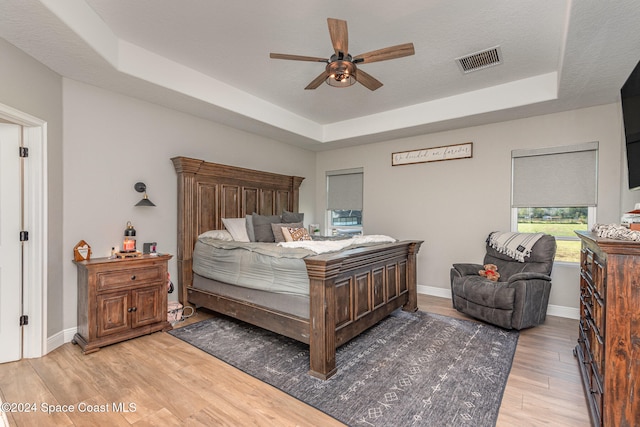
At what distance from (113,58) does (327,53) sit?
202 cm

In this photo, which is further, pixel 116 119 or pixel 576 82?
pixel 116 119

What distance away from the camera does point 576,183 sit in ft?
12.3

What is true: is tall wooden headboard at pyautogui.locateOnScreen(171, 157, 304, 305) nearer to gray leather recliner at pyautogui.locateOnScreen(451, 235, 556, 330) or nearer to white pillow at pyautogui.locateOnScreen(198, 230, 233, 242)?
white pillow at pyautogui.locateOnScreen(198, 230, 233, 242)

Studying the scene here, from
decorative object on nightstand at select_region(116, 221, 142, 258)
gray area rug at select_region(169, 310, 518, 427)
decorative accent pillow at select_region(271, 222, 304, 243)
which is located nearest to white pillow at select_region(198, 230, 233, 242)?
decorative accent pillow at select_region(271, 222, 304, 243)

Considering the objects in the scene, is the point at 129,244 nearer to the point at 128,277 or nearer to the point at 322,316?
the point at 128,277

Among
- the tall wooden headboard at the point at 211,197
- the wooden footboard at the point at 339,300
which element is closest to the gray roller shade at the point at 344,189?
the tall wooden headboard at the point at 211,197

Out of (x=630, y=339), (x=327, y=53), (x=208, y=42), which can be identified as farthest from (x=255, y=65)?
(x=630, y=339)

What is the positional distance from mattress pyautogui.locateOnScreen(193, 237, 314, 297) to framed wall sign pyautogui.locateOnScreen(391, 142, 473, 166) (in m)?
3.07

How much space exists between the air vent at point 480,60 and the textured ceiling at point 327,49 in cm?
8

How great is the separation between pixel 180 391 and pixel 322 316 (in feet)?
3.74

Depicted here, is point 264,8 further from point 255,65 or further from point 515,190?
Result: point 515,190

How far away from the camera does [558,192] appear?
388cm

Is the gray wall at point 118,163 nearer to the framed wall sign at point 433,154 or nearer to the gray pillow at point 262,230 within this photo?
the gray pillow at point 262,230

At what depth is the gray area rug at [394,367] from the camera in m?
1.94
